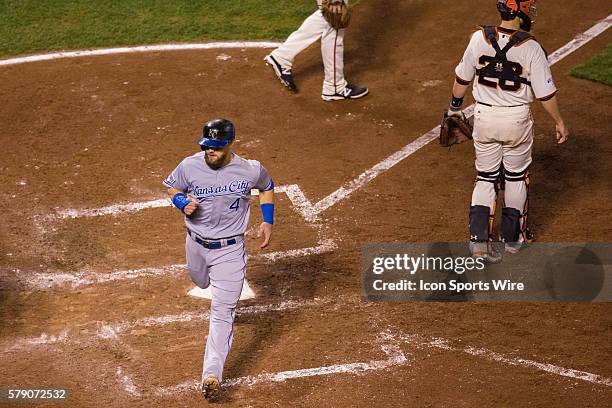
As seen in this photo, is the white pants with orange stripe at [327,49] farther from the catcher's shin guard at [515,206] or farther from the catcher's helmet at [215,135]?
the catcher's helmet at [215,135]

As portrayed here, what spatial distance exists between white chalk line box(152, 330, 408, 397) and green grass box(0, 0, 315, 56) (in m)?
6.39

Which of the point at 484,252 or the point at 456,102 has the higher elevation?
the point at 456,102

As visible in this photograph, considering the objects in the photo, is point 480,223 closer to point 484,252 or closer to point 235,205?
point 484,252

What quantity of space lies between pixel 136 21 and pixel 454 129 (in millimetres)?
6073

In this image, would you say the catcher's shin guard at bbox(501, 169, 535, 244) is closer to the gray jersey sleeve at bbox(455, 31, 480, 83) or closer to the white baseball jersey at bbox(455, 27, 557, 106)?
the white baseball jersey at bbox(455, 27, 557, 106)

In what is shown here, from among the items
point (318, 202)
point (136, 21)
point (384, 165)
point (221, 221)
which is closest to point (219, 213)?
point (221, 221)

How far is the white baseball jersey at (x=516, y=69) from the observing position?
A: 7891 mm

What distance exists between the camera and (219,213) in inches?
277

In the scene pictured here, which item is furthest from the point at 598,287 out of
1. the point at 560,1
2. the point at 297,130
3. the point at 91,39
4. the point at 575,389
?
the point at 91,39

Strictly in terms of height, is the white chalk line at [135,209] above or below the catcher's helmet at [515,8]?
below

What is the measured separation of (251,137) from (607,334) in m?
4.33

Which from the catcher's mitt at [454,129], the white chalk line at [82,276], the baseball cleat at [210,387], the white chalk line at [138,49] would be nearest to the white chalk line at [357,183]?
the white chalk line at [82,276]

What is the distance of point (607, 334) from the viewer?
7.57m

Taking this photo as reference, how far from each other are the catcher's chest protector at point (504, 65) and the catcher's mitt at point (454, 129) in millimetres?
609
